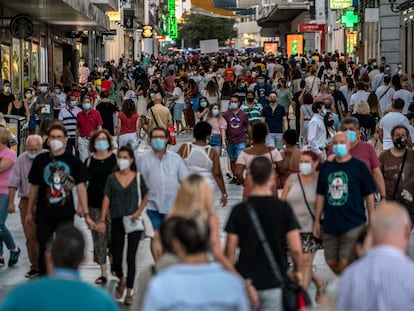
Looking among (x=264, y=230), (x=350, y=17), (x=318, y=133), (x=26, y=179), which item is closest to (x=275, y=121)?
(x=318, y=133)

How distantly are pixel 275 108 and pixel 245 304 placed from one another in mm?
15243

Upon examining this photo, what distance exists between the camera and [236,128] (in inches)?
776

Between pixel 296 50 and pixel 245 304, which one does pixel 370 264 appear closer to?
pixel 245 304

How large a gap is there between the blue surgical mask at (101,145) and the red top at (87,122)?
7.46 metres

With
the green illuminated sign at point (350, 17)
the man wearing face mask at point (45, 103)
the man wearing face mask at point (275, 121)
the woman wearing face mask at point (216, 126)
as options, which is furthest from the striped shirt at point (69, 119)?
the green illuminated sign at point (350, 17)

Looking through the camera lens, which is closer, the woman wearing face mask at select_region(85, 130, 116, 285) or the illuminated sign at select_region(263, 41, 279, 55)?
the woman wearing face mask at select_region(85, 130, 116, 285)

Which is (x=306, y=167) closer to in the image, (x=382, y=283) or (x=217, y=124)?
(x=382, y=283)

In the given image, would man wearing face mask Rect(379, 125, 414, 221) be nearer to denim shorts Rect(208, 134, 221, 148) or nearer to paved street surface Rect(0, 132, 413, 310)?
paved street surface Rect(0, 132, 413, 310)

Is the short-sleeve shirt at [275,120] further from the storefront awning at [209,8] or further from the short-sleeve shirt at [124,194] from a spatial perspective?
the storefront awning at [209,8]

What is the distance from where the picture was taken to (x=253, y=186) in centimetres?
807

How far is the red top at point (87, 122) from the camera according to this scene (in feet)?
63.4

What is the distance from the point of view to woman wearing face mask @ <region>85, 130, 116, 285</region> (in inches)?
466

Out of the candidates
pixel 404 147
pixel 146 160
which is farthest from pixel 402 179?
pixel 146 160

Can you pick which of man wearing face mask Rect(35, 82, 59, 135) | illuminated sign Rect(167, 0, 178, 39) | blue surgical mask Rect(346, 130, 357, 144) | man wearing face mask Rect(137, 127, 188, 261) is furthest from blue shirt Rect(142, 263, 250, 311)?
illuminated sign Rect(167, 0, 178, 39)
